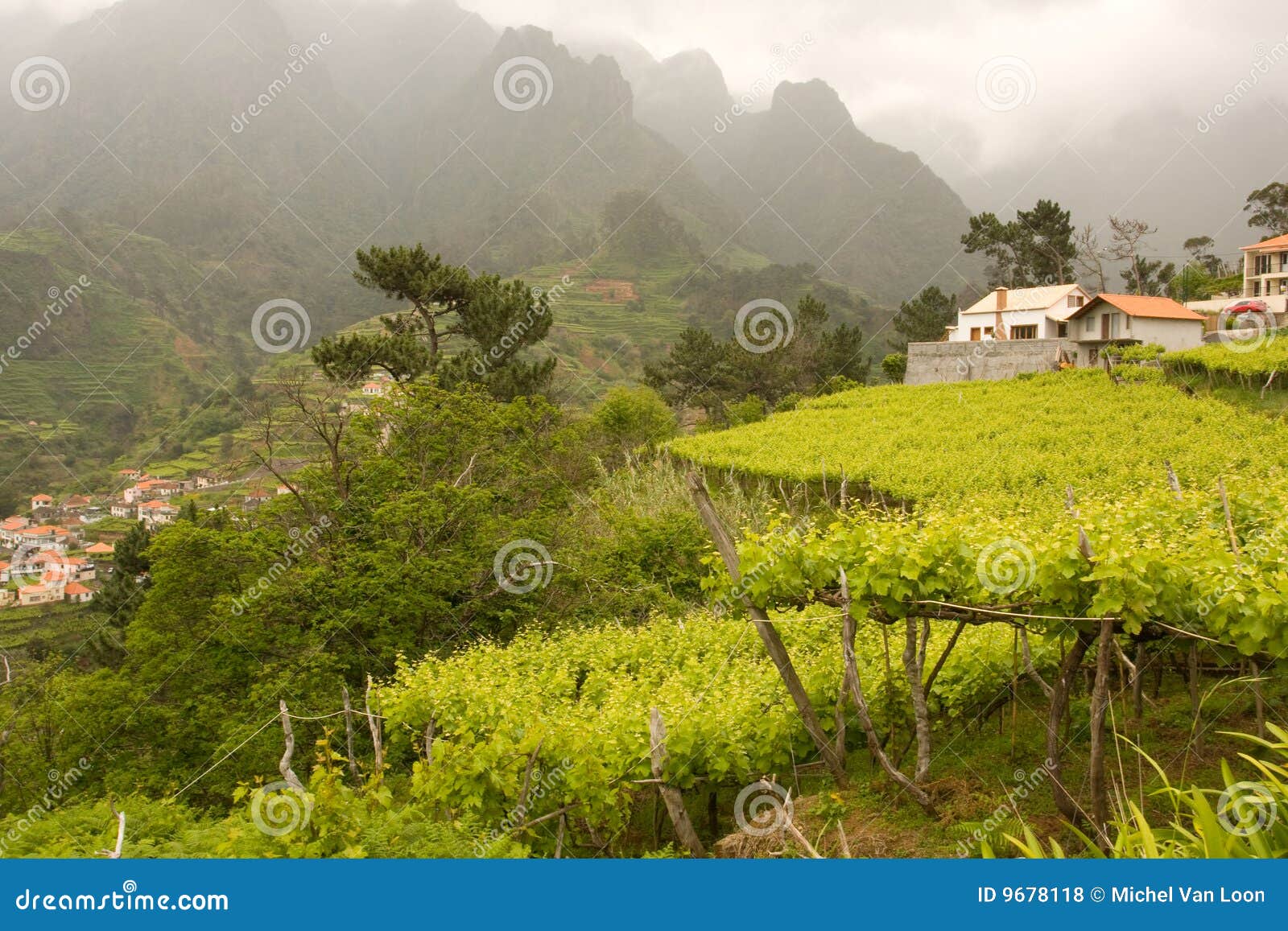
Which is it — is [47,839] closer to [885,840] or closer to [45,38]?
[885,840]

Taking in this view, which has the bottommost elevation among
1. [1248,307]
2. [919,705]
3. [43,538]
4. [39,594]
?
[39,594]

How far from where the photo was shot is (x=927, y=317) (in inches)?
1662

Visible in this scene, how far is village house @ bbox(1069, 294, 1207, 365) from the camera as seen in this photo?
2806cm

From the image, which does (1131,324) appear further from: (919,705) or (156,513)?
(156,513)

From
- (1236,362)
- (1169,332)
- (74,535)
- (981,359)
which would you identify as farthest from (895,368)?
(74,535)

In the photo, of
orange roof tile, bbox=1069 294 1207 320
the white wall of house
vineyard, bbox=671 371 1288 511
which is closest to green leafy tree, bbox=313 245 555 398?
vineyard, bbox=671 371 1288 511

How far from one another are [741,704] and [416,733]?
108 inches

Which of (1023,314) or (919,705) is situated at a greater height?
(1023,314)

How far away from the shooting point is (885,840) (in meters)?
4.39

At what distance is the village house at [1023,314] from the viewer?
31.9m

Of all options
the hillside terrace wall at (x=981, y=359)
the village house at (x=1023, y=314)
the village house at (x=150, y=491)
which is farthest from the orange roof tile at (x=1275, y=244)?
the village house at (x=150, y=491)

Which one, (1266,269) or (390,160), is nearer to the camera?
(1266,269)

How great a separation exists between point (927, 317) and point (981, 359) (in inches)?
617

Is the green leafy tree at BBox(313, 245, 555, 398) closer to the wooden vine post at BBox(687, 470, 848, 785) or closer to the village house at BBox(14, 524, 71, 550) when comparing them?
the village house at BBox(14, 524, 71, 550)
